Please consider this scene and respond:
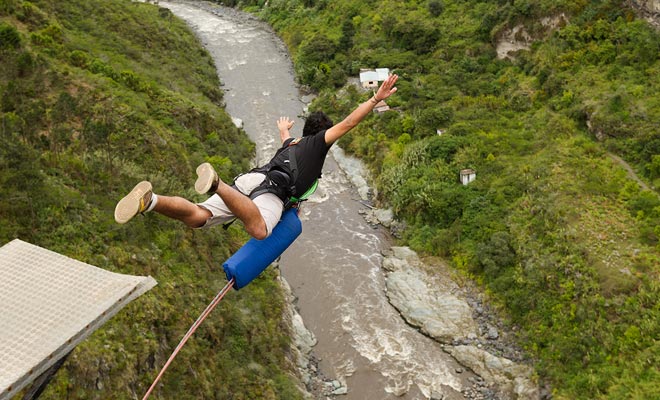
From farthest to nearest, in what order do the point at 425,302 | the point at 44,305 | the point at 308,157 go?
1. the point at 425,302
2. the point at 308,157
3. the point at 44,305

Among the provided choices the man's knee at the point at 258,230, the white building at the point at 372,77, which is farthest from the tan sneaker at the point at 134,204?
the white building at the point at 372,77

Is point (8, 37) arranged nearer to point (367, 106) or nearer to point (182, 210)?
point (182, 210)

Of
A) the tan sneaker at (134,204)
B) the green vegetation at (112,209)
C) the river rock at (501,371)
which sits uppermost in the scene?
the tan sneaker at (134,204)

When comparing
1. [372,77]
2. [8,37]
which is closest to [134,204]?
[8,37]

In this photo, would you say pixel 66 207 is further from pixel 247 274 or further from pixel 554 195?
pixel 554 195

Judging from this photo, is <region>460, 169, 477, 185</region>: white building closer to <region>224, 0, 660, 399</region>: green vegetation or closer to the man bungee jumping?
<region>224, 0, 660, 399</region>: green vegetation

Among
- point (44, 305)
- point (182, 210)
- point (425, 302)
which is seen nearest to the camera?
point (44, 305)

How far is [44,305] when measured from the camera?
368cm

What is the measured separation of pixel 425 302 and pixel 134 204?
48.5 ft

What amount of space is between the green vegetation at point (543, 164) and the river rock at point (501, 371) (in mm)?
507

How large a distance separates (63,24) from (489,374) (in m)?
23.1

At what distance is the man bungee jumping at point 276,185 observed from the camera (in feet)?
16.2

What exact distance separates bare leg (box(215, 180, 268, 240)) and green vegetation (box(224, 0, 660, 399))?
461 inches

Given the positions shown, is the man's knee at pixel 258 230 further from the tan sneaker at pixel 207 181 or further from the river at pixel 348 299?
the river at pixel 348 299
